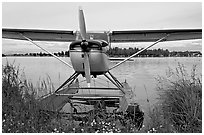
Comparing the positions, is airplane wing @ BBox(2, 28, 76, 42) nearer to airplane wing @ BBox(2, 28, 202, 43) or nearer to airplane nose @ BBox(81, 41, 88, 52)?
airplane wing @ BBox(2, 28, 202, 43)

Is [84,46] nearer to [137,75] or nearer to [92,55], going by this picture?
[92,55]

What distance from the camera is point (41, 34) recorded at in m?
5.50

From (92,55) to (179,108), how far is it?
6.04 feet

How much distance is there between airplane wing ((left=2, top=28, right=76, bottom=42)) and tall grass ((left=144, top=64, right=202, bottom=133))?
8.59ft

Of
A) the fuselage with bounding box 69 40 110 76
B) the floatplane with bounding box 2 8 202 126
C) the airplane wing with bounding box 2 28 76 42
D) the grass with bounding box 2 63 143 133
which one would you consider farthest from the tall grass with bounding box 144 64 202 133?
the airplane wing with bounding box 2 28 76 42

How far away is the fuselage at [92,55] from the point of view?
419 cm

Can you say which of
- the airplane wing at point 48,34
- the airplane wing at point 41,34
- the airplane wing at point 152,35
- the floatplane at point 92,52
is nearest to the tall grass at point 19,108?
the floatplane at point 92,52

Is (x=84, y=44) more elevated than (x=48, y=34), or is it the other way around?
(x=48, y=34)

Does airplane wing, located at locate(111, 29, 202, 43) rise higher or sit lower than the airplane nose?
higher

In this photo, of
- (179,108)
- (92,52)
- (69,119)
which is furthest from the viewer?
(92,52)

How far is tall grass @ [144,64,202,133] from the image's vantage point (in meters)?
2.21

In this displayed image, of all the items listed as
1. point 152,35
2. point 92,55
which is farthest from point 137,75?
point 92,55

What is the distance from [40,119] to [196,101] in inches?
59.8

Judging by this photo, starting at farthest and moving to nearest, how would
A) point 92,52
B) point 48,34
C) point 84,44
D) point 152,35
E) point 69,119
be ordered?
1. point 48,34
2. point 152,35
3. point 92,52
4. point 84,44
5. point 69,119
